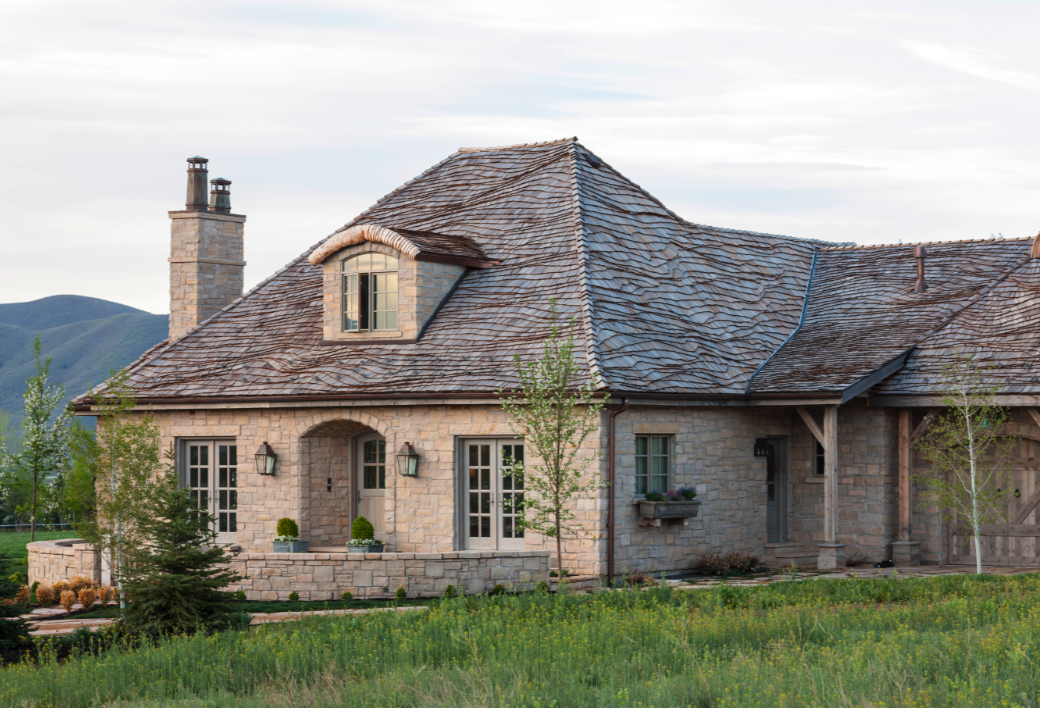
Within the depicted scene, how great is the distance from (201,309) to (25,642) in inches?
486

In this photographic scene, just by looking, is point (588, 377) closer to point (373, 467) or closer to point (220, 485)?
point (373, 467)

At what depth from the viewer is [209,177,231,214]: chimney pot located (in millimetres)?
24500

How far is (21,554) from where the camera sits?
24.3 meters

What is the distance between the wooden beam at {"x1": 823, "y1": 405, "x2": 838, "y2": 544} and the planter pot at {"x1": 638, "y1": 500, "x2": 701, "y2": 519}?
7.88ft

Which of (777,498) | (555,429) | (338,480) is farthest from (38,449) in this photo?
(555,429)

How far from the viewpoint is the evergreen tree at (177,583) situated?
11906 mm

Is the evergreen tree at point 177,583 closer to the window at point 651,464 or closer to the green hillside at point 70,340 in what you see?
the window at point 651,464

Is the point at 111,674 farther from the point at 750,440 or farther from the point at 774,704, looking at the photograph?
the point at 750,440

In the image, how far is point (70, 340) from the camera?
173 metres

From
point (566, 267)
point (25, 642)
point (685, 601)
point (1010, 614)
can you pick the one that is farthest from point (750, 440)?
point (25, 642)

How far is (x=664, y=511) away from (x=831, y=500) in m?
3.09

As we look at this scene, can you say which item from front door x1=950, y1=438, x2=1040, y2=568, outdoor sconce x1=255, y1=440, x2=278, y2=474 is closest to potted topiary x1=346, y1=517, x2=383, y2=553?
outdoor sconce x1=255, y1=440, x2=278, y2=474

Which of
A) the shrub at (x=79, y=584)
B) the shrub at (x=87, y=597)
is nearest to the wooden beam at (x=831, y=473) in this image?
the shrub at (x=87, y=597)

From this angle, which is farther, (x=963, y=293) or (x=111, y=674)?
(x=963, y=293)
